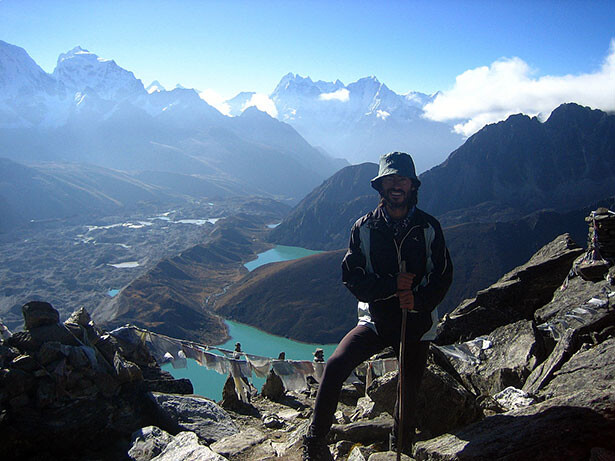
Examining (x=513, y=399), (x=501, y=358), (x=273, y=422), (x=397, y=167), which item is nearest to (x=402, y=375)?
(x=397, y=167)

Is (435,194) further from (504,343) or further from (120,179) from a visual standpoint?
(120,179)

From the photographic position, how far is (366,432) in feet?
12.8

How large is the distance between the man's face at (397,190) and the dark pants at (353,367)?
1.01 m

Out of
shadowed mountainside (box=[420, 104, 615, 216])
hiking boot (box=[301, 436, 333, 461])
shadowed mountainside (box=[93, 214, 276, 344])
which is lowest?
shadowed mountainside (box=[93, 214, 276, 344])

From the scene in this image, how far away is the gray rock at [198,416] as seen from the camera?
4.68 metres

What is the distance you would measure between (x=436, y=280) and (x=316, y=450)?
151 centimetres

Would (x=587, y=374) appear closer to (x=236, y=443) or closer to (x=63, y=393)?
(x=236, y=443)

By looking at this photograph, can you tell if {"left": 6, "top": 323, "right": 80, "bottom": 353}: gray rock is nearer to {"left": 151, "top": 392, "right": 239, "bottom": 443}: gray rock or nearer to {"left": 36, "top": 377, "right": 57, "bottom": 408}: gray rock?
{"left": 36, "top": 377, "right": 57, "bottom": 408}: gray rock

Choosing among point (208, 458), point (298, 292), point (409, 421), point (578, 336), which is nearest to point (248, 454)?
point (208, 458)

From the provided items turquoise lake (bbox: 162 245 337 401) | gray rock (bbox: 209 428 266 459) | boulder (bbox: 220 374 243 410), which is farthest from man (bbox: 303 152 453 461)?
turquoise lake (bbox: 162 245 337 401)

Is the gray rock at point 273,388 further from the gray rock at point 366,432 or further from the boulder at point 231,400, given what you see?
the gray rock at point 366,432

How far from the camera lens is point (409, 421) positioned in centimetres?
309

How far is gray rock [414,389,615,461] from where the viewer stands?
2.51 m

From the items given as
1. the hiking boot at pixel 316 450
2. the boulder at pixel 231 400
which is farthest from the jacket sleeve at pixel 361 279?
the boulder at pixel 231 400
